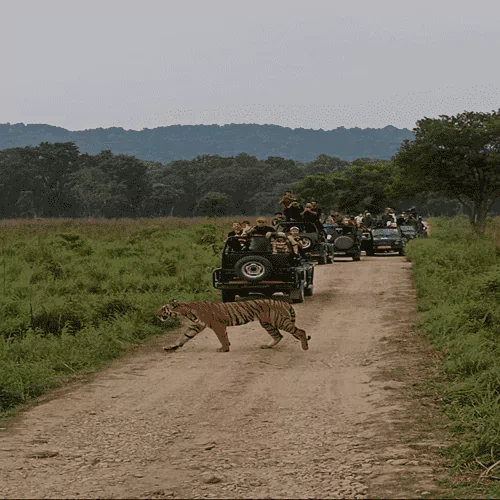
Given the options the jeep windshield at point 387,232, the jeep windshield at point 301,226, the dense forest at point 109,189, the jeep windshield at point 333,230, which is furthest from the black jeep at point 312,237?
the dense forest at point 109,189

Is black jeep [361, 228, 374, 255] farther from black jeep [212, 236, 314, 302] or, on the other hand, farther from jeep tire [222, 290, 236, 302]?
jeep tire [222, 290, 236, 302]

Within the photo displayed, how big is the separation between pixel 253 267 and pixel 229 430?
8770mm

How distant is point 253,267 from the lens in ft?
55.3

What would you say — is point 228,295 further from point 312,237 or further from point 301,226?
point 312,237

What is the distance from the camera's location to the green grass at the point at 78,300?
11523mm

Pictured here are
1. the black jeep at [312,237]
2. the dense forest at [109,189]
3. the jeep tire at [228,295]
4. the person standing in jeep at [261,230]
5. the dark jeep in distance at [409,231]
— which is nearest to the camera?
the jeep tire at [228,295]

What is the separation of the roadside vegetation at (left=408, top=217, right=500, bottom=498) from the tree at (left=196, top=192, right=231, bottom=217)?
85.9 m

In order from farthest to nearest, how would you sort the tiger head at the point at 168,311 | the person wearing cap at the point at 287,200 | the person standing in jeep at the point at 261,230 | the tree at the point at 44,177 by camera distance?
the tree at the point at 44,177 → the person wearing cap at the point at 287,200 → the person standing in jeep at the point at 261,230 → the tiger head at the point at 168,311

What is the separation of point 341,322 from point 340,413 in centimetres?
679

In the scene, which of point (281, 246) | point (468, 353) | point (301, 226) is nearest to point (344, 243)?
point (301, 226)

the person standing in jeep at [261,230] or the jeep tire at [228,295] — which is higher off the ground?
the person standing in jeep at [261,230]

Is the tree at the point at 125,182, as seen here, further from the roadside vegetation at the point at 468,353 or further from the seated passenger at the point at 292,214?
the roadside vegetation at the point at 468,353

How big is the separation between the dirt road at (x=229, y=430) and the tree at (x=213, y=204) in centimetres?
9578

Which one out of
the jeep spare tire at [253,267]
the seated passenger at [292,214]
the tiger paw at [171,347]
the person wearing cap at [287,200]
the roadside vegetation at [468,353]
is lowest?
the tiger paw at [171,347]
